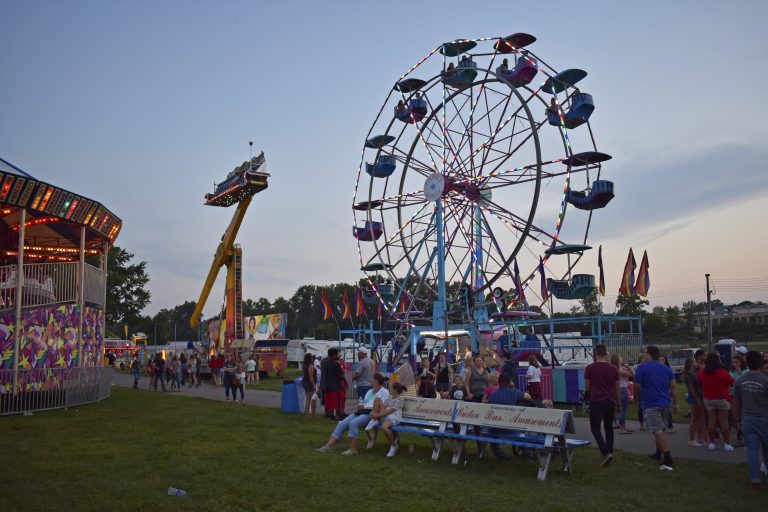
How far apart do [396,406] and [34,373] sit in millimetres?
11149

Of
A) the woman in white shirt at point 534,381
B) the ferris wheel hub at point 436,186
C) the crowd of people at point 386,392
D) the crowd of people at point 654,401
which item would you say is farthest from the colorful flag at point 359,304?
the crowd of people at point 654,401

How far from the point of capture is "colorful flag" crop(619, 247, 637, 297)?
23922mm

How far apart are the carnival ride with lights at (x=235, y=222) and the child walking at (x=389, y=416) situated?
2931 centimetres

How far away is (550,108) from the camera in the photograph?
24.0 m

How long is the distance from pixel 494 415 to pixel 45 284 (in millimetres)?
15168

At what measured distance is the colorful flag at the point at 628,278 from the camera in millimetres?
23922

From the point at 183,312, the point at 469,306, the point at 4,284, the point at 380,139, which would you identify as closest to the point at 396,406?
the point at 4,284

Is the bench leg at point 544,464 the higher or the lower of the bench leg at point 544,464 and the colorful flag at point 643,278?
the lower

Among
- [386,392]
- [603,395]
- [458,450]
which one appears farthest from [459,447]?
[603,395]

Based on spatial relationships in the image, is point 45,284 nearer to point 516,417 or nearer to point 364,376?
point 364,376

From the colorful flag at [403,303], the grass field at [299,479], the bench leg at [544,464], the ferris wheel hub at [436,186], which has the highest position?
the ferris wheel hub at [436,186]

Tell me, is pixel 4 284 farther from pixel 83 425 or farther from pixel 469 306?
pixel 469 306

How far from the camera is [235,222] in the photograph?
4031cm

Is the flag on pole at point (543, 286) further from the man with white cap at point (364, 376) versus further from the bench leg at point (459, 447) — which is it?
the bench leg at point (459, 447)
